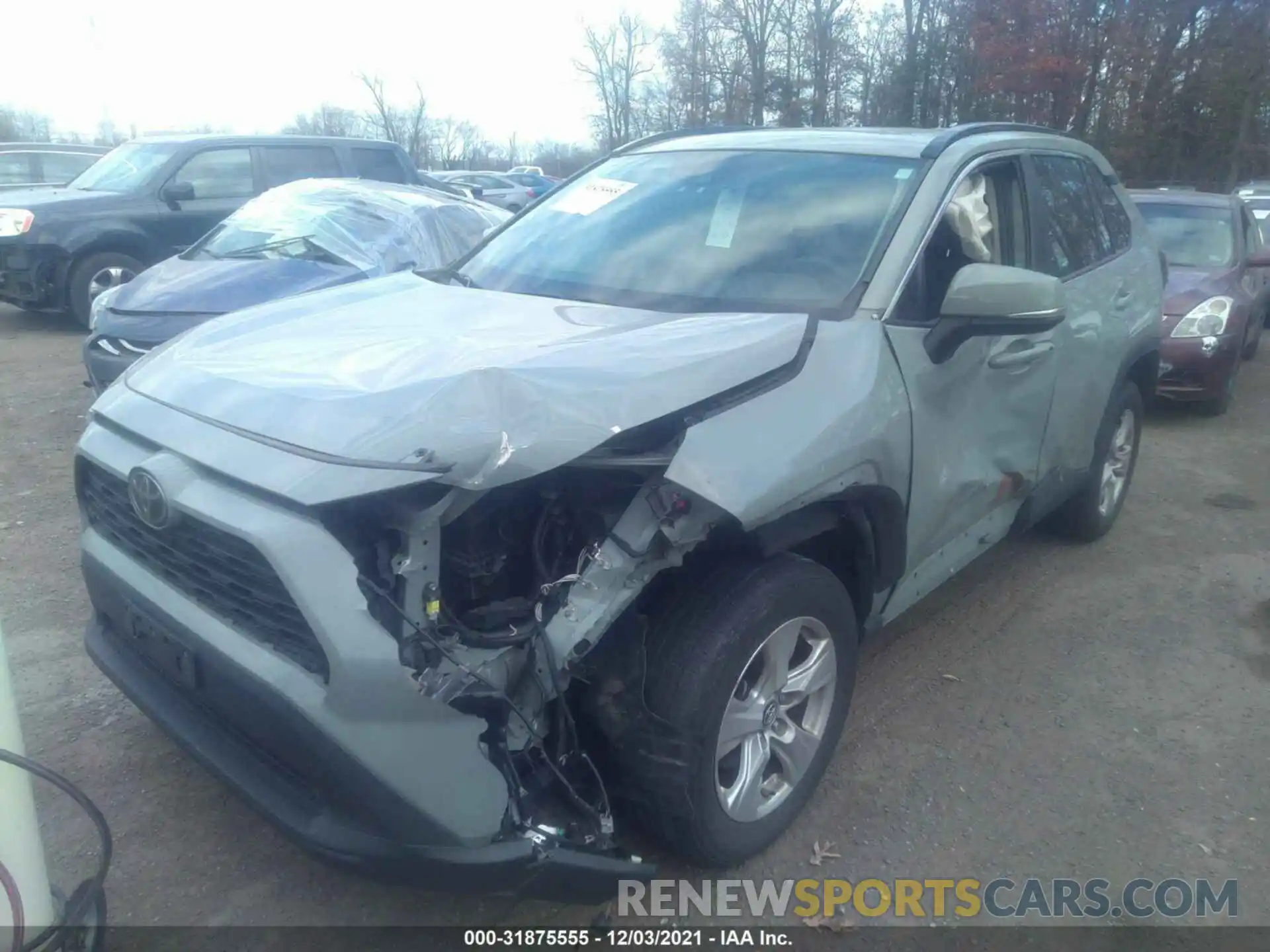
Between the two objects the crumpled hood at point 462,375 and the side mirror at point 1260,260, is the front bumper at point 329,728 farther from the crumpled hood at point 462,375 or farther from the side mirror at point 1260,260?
the side mirror at point 1260,260

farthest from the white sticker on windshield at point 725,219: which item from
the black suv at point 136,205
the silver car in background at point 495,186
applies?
the silver car in background at point 495,186

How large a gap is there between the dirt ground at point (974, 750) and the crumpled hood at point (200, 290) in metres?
1.22

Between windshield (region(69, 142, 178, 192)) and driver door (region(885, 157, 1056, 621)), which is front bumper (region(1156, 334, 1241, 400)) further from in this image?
windshield (region(69, 142, 178, 192))

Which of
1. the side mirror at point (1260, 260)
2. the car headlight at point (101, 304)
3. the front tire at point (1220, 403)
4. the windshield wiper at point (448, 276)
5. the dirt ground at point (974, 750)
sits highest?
the windshield wiper at point (448, 276)

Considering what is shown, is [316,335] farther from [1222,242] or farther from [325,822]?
[1222,242]

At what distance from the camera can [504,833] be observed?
212cm

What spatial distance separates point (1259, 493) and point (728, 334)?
489cm

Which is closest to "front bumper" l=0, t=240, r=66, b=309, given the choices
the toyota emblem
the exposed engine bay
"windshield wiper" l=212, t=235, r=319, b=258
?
"windshield wiper" l=212, t=235, r=319, b=258

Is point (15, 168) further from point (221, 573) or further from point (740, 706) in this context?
point (740, 706)

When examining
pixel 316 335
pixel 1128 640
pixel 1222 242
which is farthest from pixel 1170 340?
pixel 316 335

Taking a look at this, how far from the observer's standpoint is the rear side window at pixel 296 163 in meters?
10.1

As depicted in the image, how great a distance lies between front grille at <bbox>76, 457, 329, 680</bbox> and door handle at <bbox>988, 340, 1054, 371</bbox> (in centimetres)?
234

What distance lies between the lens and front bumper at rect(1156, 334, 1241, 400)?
730cm

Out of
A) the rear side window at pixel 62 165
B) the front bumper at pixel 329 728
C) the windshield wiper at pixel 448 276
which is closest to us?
the front bumper at pixel 329 728
